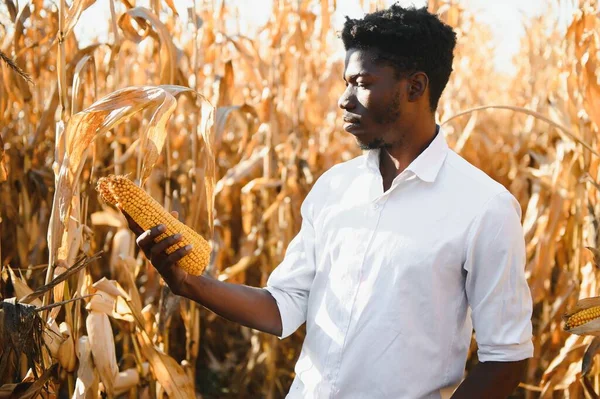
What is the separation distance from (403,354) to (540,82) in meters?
5.74

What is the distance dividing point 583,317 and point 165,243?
118 centimetres

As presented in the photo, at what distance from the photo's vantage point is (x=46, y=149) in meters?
3.95

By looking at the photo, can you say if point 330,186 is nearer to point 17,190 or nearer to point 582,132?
point 582,132

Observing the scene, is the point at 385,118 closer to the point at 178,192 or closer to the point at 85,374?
the point at 85,374

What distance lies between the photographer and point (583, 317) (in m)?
1.99

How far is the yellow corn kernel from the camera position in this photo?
1991mm

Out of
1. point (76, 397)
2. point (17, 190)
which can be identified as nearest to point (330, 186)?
point (76, 397)

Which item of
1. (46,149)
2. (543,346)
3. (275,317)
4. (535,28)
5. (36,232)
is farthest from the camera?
(535,28)

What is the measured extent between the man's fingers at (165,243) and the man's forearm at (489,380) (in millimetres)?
690

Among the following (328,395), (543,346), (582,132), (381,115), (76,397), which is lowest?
(543,346)

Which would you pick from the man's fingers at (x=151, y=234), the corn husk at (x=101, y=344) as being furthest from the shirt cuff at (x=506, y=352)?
the corn husk at (x=101, y=344)

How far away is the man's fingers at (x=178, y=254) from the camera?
151 cm

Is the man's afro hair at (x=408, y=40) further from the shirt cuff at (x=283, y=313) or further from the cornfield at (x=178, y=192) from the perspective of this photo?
the shirt cuff at (x=283, y=313)

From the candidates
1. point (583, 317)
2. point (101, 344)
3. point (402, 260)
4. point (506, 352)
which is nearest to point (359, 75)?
point (402, 260)
